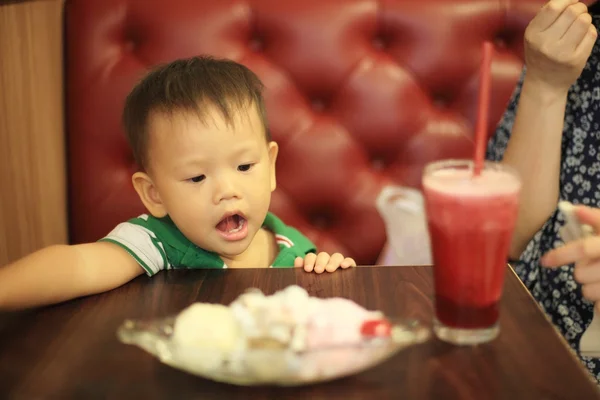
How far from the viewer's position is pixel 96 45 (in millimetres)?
1755

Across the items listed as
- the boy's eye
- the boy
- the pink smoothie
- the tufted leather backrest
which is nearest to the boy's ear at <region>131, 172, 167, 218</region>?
the boy

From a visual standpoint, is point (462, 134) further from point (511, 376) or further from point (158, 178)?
point (511, 376)

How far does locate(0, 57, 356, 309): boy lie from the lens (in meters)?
1.11

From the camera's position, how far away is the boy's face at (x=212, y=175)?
114 cm

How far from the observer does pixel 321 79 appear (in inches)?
70.3

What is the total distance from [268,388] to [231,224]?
20.6 inches

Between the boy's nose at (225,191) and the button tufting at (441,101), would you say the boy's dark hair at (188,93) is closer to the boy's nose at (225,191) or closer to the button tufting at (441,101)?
the boy's nose at (225,191)

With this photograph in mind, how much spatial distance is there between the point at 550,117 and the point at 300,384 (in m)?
0.94

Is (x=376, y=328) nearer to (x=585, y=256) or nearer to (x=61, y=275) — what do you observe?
(x=585, y=256)

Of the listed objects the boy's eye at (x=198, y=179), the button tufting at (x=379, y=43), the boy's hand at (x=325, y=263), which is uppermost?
the button tufting at (x=379, y=43)

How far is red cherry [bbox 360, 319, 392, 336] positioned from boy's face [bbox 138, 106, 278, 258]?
0.48m

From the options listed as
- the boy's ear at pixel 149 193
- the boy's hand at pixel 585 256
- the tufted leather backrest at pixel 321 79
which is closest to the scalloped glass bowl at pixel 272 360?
the boy's hand at pixel 585 256

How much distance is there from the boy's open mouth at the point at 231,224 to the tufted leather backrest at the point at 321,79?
2.01ft

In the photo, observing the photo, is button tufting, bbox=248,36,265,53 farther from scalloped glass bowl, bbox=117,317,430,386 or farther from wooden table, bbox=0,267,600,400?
scalloped glass bowl, bbox=117,317,430,386
